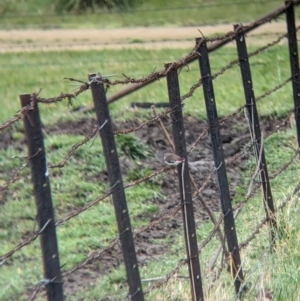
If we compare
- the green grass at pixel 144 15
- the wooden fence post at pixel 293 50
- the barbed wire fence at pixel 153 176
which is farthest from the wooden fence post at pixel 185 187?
the green grass at pixel 144 15

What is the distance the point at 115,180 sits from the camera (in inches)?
132

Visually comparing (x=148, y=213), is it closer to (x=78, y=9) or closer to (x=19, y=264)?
(x=19, y=264)

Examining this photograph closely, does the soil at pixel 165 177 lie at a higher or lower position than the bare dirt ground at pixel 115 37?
lower

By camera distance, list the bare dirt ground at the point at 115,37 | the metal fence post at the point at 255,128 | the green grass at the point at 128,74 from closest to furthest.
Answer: the metal fence post at the point at 255,128 → the green grass at the point at 128,74 → the bare dirt ground at the point at 115,37

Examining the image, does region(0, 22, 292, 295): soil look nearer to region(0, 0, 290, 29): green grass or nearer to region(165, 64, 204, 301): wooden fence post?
region(0, 0, 290, 29): green grass

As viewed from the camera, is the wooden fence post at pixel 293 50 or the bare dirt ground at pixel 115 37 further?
the bare dirt ground at pixel 115 37

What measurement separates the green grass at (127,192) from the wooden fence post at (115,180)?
0.66m

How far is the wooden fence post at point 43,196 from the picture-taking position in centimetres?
282

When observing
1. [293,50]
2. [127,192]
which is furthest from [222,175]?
[127,192]

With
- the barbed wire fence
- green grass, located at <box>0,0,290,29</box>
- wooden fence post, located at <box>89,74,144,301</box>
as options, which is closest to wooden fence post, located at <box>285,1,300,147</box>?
the barbed wire fence

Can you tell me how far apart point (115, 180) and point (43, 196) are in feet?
1.76

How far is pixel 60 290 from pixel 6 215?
3.16 m

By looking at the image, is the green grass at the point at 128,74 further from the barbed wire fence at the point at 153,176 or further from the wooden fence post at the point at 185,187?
the wooden fence post at the point at 185,187

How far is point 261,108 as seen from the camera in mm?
8609
